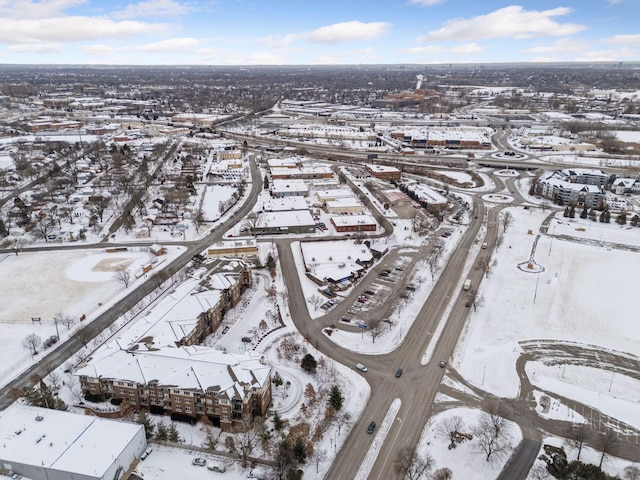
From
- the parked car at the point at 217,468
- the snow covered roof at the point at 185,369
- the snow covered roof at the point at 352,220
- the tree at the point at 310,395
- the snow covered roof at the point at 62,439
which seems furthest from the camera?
the snow covered roof at the point at 352,220

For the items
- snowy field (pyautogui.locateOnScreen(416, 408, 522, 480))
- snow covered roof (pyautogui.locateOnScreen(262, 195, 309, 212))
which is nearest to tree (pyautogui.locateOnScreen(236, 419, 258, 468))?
snowy field (pyautogui.locateOnScreen(416, 408, 522, 480))

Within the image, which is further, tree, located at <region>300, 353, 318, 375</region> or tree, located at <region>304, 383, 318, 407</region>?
tree, located at <region>300, 353, 318, 375</region>

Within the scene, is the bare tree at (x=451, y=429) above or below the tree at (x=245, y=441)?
below

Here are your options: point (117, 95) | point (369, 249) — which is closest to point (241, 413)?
point (369, 249)

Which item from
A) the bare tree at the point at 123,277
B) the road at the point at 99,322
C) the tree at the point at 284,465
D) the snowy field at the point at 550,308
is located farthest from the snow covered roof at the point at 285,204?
the tree at the point at 284,465

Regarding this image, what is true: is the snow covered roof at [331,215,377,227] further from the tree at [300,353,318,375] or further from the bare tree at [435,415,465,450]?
the bare tree at [435,415,465,450]

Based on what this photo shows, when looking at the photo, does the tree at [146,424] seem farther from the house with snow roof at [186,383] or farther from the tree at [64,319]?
the tree at [64,319]

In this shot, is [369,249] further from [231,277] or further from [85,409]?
[85,409]
